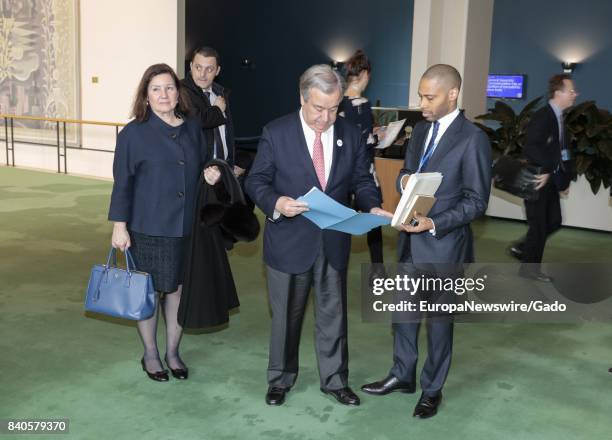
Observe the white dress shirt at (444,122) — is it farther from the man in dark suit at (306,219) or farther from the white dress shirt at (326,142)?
the white dress shirt at (326,142)

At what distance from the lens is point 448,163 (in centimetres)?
306

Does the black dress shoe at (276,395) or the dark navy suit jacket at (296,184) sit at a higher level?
the dark navy suit jacket at (296,184)

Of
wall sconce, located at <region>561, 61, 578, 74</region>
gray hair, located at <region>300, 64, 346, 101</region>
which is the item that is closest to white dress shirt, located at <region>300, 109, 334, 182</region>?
gray hair, located at <region>300, 64, 346, 101</region>

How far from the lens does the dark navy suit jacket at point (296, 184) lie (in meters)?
3.08

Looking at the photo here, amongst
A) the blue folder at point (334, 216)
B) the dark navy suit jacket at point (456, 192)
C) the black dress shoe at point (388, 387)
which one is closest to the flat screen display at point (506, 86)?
the black dress shoe at point (388, 387)

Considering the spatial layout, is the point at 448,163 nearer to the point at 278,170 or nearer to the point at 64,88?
the point at 278,170

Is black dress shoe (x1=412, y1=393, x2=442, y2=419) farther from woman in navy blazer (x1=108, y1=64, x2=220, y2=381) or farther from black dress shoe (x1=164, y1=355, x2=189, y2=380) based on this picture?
woman in navy blazer (x1=108, y1=64, x2=220, y2=381)

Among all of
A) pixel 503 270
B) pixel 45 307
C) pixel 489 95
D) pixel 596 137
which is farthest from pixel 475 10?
pixel 45 307

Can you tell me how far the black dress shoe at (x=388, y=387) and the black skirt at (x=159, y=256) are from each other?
113 centimetres

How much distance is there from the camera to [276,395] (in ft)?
11.1

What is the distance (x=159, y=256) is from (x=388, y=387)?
4.34 ft

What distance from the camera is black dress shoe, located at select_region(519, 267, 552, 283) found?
5777 millimetres

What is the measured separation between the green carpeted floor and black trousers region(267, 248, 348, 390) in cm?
15

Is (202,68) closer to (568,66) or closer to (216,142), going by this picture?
(216,142)
